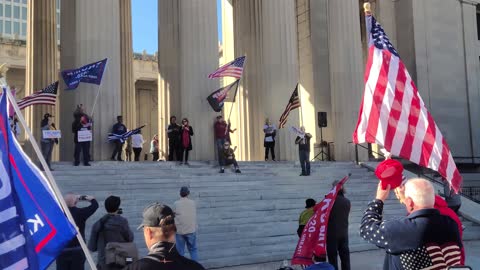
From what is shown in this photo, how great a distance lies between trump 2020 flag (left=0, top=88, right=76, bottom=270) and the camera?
3574 mm

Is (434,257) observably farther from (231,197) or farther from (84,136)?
(84,136)

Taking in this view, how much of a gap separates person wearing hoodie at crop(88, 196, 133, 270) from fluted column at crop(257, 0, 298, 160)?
1591 cm

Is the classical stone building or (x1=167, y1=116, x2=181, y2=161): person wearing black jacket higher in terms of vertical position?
the classical stone building

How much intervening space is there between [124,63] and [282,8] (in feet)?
28.1

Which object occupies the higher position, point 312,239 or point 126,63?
point 126,63

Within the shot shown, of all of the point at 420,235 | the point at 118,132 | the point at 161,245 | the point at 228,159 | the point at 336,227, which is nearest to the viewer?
the point at 161,245

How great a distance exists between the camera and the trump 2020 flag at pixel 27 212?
357 cm

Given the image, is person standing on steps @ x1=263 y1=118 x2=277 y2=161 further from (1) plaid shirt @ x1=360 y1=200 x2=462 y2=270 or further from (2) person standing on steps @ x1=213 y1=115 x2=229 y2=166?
(1) plaid shirt @ x1=360 y1=200 x2=462 y2=270

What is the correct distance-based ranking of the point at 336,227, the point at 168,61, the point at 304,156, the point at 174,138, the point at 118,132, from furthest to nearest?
the point at 168,61
the point at 174,138
the point at 304,156
the point at 118,132
the point at 336,227

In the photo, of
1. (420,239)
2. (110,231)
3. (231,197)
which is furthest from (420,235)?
(231,197)

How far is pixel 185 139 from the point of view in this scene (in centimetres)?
1825

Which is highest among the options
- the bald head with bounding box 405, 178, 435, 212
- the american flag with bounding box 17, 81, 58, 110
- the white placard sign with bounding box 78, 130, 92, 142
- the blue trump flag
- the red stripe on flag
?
the blue trump flag

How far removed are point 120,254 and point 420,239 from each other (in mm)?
2942

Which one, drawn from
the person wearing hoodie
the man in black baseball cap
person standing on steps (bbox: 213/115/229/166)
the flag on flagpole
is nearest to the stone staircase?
person standing on steps (bbox: 213/115/229/166)
